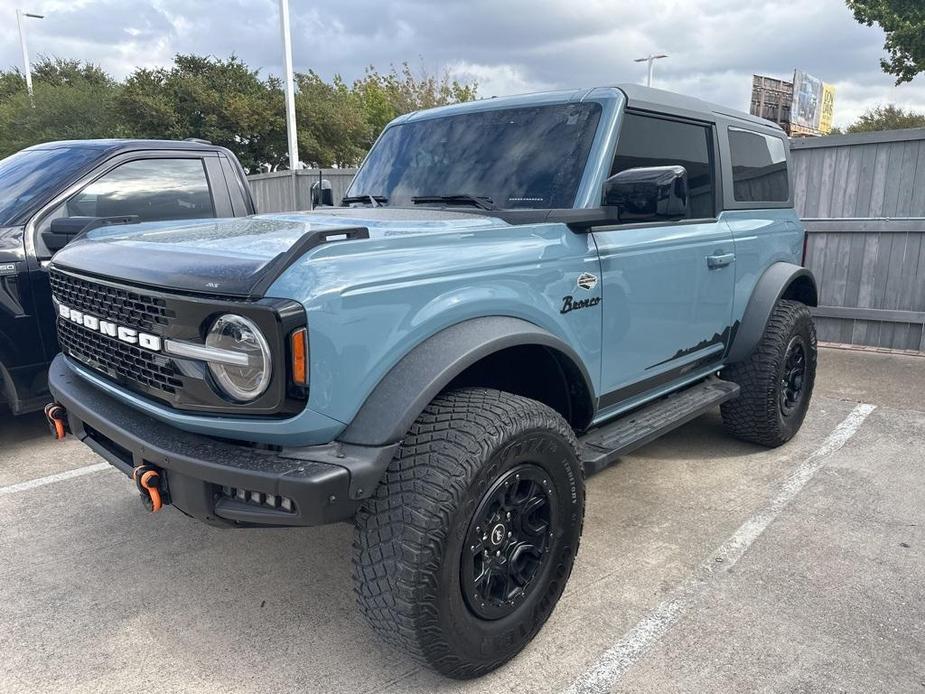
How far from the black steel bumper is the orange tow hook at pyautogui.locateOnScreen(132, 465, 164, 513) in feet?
0.09

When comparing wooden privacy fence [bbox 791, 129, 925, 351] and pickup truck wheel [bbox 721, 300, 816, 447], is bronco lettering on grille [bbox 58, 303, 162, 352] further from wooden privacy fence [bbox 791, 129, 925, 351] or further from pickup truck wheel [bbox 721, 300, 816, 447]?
wooden privacy fence [bbox 791, 129, 925, 351]

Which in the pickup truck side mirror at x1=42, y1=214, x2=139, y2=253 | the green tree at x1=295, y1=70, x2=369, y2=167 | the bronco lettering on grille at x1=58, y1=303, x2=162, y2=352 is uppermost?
the green tree at x1=295, y1=70, x2=369, y2=167

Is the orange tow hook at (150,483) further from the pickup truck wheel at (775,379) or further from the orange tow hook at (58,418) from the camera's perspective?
Result: the pickup truck wheel at (775,379)

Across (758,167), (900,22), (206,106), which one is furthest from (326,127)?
(758,167)

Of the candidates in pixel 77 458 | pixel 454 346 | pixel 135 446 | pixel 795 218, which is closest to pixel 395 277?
pixel 454 346

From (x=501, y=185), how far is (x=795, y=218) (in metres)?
2.68

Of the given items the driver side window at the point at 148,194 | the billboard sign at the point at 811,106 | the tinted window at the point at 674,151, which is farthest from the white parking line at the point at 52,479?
the billboard sign at the point at 811,106

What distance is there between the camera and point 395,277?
7.02 feet

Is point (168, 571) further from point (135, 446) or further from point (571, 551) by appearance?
point (571, 551)

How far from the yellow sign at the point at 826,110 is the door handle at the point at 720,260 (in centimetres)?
3863

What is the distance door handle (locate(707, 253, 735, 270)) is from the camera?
367cm

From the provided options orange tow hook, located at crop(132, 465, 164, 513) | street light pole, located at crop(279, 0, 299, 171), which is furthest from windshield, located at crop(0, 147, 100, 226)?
street light pole, located at crop(279, 0, 299, 171)

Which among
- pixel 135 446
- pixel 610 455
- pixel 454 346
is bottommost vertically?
pixel 610 455

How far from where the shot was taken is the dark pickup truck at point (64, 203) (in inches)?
165
